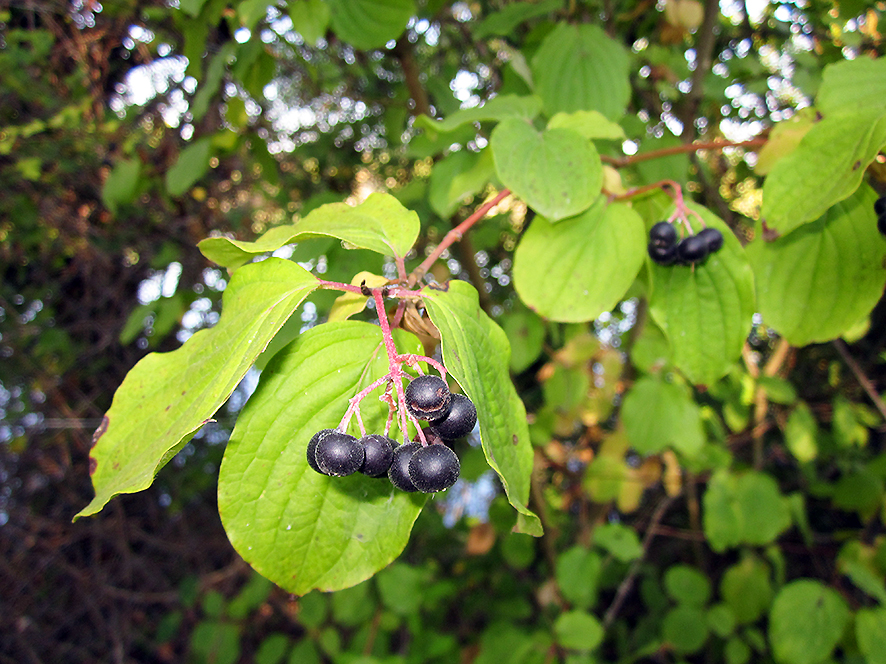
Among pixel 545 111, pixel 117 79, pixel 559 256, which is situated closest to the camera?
pixel 559 256

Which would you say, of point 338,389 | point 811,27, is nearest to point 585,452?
point 811,27

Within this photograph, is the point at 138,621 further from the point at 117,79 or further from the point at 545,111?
the point at 545,111

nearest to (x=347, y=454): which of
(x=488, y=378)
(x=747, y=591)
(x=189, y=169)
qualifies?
(x=488, y=378)

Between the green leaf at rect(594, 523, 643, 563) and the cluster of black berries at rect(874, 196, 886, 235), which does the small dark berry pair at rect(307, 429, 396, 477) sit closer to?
the cluster of black berries at rect(874, 196, 886, 235)

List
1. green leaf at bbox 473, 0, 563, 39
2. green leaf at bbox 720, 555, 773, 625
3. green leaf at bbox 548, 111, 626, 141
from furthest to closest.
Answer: green leaf at bbox 720, 555, 773, 625, green leaf at bbox 473, 0, 563, 39, green leaf at bbox 548, 111, 626, 141

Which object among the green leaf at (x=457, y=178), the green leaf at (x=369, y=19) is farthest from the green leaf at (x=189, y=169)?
the green leaf at (x=457, y=178)

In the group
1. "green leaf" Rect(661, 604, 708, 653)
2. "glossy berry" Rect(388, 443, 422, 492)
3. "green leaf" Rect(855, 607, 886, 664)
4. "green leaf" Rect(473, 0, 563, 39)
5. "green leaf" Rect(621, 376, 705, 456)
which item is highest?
"green leaf" Rect(473, 0, 563, 39)

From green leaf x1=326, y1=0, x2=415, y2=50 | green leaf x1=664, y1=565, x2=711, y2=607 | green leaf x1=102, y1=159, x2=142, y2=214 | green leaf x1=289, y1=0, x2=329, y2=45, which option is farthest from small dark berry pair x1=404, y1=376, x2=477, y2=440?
green leaf x1=102, y1=159, x2=142, y2=214
